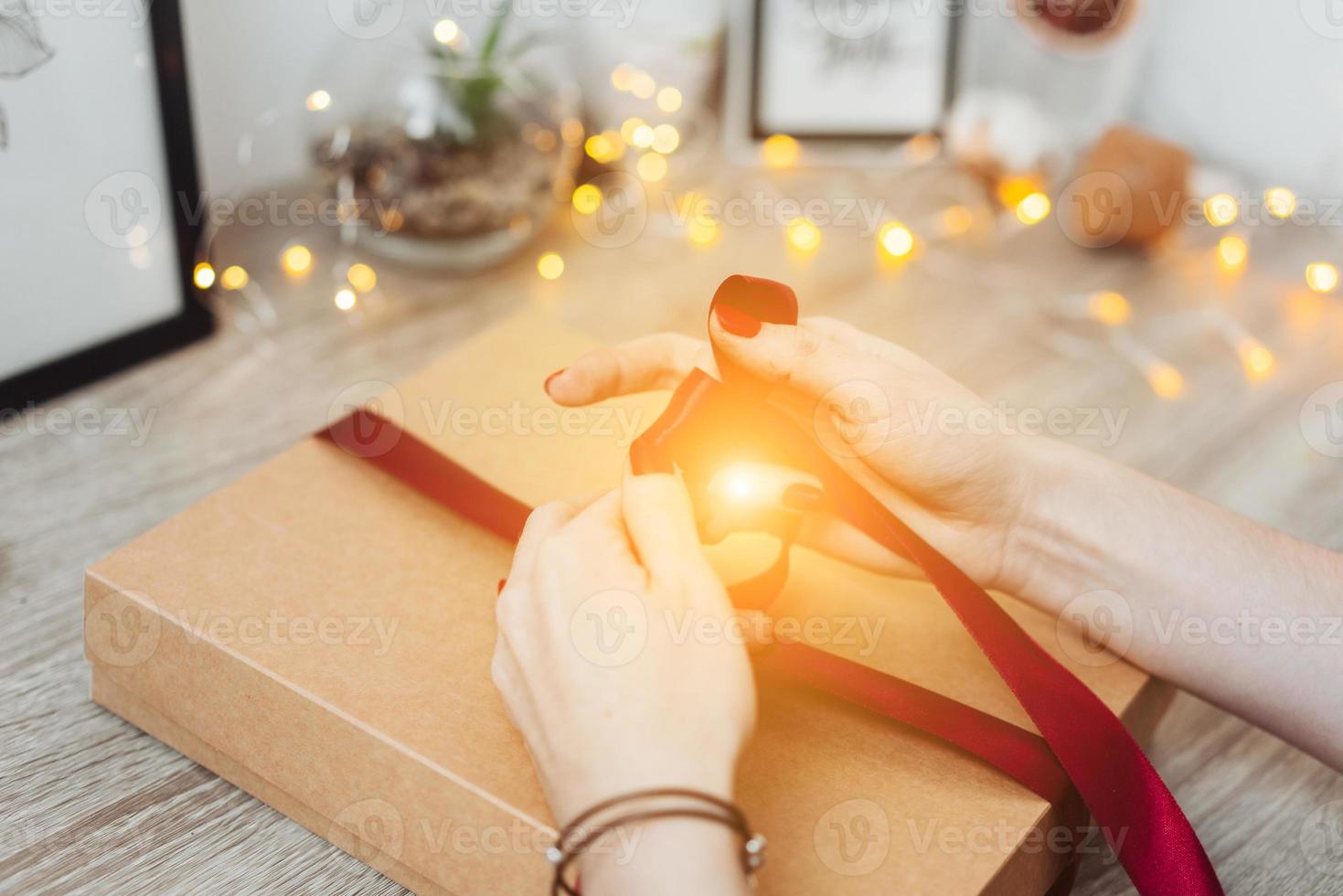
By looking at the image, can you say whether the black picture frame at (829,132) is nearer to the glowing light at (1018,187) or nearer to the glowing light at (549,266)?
the glowing light at (1018,187)

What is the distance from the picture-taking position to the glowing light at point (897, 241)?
1.19m

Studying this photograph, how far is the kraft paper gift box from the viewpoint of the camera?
0.53 metres

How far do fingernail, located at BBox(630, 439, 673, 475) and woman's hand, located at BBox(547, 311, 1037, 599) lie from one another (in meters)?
0.09

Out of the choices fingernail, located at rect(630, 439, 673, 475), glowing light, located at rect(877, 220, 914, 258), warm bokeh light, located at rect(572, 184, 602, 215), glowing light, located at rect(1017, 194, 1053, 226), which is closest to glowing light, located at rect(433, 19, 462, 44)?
warm bokeh light, located at rect(572, 184, 602, 215)

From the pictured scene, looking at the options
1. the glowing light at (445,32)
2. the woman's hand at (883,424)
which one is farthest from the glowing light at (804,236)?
the woman's hand at (883,424)

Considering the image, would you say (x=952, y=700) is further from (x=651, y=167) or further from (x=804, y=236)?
(x=651, y=167)

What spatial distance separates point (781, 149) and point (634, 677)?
97cm

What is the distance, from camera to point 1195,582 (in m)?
0.66

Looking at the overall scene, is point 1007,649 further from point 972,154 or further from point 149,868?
point 972,154

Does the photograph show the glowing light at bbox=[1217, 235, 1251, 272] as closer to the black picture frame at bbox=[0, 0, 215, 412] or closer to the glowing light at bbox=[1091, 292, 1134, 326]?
the glowing light at bbox=[1091, 292, 1134, 326]

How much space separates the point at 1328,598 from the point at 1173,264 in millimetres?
631

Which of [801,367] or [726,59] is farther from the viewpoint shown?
[726,59]

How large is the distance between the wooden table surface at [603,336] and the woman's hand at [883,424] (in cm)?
18

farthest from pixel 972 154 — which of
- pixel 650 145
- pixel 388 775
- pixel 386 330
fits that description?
pixel 388 775
